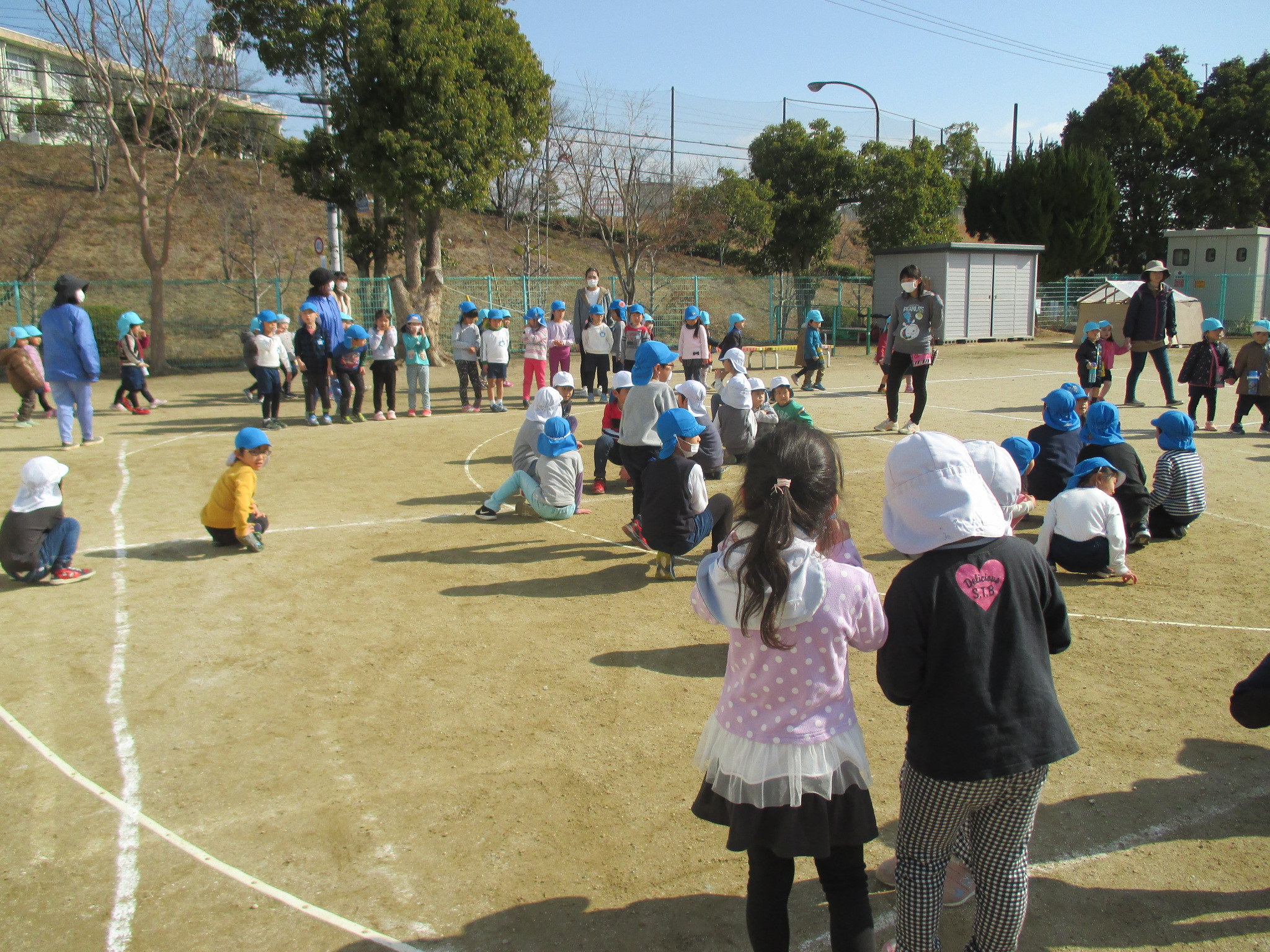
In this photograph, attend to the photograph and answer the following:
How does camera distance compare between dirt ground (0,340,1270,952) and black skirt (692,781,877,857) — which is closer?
black skirt (692,781,877,857)

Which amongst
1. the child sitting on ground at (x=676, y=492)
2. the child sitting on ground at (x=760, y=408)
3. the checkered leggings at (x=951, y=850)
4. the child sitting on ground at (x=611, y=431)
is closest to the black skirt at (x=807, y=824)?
the checkered leggings at (x=951, y=850)

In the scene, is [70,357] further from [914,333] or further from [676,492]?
[914,333]

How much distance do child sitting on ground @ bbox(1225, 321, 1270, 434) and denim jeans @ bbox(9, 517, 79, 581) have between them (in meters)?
12.3

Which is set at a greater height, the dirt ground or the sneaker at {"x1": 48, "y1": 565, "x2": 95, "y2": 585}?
the sneaker at {"x1": 48, "y1": 565, "x2": 95, "y2": 585}

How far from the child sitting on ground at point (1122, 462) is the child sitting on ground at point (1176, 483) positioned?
273 mm

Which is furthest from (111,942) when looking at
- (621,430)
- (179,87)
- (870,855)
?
(179,87)

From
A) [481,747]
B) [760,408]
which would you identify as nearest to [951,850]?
[481,747]

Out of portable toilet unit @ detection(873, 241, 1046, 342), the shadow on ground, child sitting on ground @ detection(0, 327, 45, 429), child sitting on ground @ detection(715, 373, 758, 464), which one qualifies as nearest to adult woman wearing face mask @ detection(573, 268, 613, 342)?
child sitting on ground @ detection(715, 373, 758, 464)

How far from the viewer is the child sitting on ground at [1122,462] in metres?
6.58

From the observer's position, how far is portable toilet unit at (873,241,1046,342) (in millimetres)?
26656

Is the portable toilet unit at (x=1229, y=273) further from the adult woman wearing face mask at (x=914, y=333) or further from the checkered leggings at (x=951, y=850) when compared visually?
the checkered leggings at (x=951, y=850)

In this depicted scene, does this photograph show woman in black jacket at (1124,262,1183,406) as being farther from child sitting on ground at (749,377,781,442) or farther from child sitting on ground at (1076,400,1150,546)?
child sitting on ground at (1076,400,1150,546)

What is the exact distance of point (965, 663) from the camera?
7.59 feet

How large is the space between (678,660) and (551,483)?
122 inches
